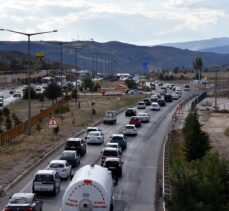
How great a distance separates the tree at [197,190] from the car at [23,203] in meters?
6.62

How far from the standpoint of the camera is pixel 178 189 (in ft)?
61.2

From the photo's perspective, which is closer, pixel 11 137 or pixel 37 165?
pixel 37 165

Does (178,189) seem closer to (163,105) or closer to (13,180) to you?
(13,180)

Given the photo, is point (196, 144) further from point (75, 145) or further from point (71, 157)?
point (75, 145)

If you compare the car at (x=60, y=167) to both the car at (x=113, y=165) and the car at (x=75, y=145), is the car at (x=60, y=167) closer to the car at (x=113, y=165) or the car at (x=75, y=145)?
the car at (x=113, y=165)

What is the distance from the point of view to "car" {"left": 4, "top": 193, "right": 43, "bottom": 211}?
23562mm

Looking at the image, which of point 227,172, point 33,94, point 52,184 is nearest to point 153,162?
point 52,184

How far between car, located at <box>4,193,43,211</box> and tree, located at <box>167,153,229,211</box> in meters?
6.62

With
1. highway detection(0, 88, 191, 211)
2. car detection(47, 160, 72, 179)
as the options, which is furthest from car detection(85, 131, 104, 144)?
car detection(47, 160, 72, 179)

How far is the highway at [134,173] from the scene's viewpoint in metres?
29.0

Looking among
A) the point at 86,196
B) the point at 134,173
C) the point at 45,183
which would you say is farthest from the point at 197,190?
the point at 134,173

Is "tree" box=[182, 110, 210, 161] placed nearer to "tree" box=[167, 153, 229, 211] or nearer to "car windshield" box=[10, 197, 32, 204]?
"car windshield" box=[10, 197, 32, 204]

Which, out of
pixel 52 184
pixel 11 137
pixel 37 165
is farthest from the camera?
pixel 11 137

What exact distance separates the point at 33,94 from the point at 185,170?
322 feet
